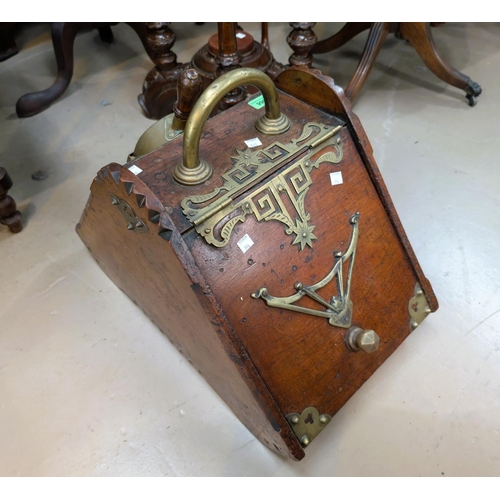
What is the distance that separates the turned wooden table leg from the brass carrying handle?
743 millimetres

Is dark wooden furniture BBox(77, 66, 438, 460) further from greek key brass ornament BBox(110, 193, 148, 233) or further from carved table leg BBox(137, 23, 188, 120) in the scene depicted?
carved table leg BBox(137, 23, 188, 120)

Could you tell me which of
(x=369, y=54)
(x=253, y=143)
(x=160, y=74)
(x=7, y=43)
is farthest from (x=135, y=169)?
(x=7, y=43)

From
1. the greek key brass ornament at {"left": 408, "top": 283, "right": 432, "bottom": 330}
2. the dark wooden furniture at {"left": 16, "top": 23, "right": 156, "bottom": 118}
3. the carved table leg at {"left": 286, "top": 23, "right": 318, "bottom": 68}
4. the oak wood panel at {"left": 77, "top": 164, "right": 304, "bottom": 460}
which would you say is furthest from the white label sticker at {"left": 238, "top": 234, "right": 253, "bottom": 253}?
the dark wooden furniture at {"left": 16, "top": 23, "right": 156, "bottom": 118}

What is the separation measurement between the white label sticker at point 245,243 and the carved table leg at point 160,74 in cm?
116

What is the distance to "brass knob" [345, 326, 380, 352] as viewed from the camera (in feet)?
3.24

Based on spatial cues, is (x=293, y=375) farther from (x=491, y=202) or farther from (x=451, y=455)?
(x=491, y=202)

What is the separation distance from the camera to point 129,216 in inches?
35.8

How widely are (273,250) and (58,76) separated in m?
1.62

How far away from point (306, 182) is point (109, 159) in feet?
3.42

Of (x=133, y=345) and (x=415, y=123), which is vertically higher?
(x=133, y=345)

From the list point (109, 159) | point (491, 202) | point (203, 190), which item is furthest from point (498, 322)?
point (109, 159)

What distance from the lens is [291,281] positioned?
0.97 metres

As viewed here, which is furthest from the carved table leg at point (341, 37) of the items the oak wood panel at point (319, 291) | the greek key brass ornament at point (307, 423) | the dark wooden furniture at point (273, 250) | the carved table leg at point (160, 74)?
the greek key brass ornament at point (307, 423)

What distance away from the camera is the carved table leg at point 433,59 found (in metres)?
1.85
